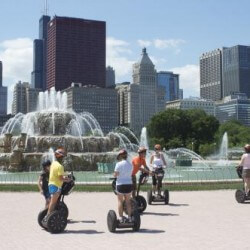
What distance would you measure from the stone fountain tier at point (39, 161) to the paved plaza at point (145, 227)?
16.1 meters

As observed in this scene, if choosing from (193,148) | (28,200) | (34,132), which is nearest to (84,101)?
(193,148)

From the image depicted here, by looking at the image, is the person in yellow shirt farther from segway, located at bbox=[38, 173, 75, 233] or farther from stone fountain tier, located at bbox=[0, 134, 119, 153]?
stone fountain tier, located at bbox=[0, 134, 119, 153]

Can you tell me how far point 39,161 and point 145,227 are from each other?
23.9 m

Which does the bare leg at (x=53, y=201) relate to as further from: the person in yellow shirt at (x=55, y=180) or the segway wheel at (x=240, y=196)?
the segway wheel at (x=240, y=196)

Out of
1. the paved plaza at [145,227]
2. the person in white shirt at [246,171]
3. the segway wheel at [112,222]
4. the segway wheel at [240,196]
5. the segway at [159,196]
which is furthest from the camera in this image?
the segway wheel at [240,196]

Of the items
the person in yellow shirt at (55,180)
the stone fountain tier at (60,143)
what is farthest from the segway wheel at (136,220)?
the stone fountain tier at (60,143)

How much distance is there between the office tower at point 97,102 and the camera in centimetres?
16950

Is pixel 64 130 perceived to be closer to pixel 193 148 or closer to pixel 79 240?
pixel 79 240

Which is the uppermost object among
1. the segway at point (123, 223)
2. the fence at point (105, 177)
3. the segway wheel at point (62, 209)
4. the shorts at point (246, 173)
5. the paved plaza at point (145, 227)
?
the shorts at point (246, 173)

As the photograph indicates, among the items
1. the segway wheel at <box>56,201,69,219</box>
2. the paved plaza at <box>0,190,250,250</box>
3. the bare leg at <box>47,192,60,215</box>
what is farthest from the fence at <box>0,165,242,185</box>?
the bare leg at <box>47,192,60,215</box>

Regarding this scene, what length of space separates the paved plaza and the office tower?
152 meters

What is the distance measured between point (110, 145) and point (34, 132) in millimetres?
8939

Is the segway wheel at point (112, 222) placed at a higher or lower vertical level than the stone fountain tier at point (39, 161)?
lower

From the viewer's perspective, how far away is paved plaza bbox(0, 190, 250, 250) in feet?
31.7
